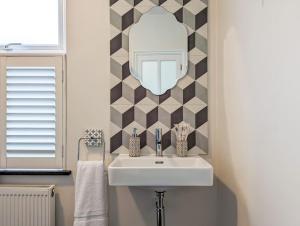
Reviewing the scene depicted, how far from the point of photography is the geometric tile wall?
2.16m

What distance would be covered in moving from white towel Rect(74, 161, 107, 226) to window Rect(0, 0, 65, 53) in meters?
0.97

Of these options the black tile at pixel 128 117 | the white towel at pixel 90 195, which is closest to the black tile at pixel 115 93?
the black tile at pixel 128 117

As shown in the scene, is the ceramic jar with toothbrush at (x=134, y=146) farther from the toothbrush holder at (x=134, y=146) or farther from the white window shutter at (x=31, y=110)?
the white window shutter at (x=31, y=110)

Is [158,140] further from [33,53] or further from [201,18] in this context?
[33,53]

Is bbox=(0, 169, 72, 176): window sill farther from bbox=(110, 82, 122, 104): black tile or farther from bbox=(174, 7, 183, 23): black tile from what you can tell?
bbox=(174, 7, 183, 23): black tile

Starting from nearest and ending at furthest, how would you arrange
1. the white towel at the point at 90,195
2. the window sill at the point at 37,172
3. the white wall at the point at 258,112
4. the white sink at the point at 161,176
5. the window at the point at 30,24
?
the white wall at the point at 258,112 < the white sink at the point at 161,176 < the white towel at the point at 90,195 < the window sill at the point at 37,172 < the window at the point at 30,24

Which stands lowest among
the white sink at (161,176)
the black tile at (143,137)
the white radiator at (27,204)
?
the white radiator at (27,204)

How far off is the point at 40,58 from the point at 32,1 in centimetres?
49

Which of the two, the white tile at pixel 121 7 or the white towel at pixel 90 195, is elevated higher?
the white tile at pixel 121 7

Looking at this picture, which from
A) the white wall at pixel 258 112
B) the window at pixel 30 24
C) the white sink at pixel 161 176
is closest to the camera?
the white wall at pixel 258 112

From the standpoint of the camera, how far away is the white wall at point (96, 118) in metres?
2.16

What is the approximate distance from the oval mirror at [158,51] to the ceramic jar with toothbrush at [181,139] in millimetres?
298

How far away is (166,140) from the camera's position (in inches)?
85.2

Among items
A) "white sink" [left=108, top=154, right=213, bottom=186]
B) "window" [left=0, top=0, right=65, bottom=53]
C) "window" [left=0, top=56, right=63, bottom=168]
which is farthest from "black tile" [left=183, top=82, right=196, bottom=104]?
"window" [left=0, top=0, right=65, bottom=53]
